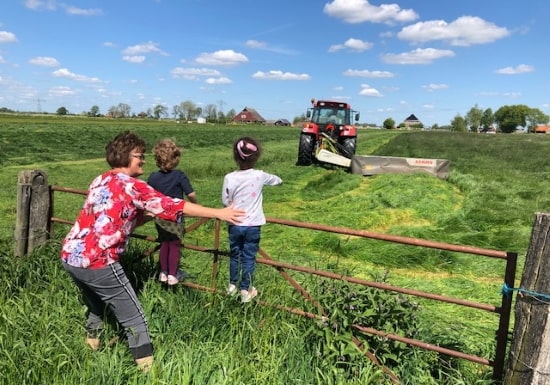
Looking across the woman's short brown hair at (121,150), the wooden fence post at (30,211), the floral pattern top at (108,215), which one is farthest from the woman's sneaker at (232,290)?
the wooden fence post at (30,211)

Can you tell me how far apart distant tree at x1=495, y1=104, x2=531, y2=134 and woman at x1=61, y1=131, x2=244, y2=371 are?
153 meters

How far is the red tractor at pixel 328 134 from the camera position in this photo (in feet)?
54.2

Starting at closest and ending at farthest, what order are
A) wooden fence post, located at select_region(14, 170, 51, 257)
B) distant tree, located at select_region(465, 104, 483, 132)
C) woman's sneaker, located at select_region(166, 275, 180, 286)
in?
1. woman's sneaker, located at select_region(166, 275, 180, 286)
2. wooden fence post, located at select_region(14, 170, 51, 257)
3. distant tree, located at select_region(465, 104, 483, 132)

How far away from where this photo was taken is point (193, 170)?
15203 mm

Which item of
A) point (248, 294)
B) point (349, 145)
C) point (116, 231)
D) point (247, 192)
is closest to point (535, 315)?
point (248, 294)

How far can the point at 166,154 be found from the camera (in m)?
3.90

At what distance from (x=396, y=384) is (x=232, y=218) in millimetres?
1527

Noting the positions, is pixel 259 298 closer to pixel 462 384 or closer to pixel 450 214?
pixel 462 384

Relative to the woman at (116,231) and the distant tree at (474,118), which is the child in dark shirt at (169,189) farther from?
the distant tree at (474,118)

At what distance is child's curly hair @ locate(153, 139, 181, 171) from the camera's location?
3904mm

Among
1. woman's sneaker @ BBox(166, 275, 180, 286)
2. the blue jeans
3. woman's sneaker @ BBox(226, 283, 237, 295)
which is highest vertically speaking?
the blue jeans

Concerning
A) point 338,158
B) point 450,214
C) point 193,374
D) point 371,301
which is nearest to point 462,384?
point 371,301

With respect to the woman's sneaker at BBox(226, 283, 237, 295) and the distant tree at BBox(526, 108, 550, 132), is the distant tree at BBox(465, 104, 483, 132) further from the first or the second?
the woman's sneaker at BBox(226, 283, 237, 295)

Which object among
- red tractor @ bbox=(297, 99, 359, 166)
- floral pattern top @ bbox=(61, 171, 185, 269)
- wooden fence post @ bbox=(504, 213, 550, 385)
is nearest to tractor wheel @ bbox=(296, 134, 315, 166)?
red tractor @ bbox=(297, 99, 359, 166)
